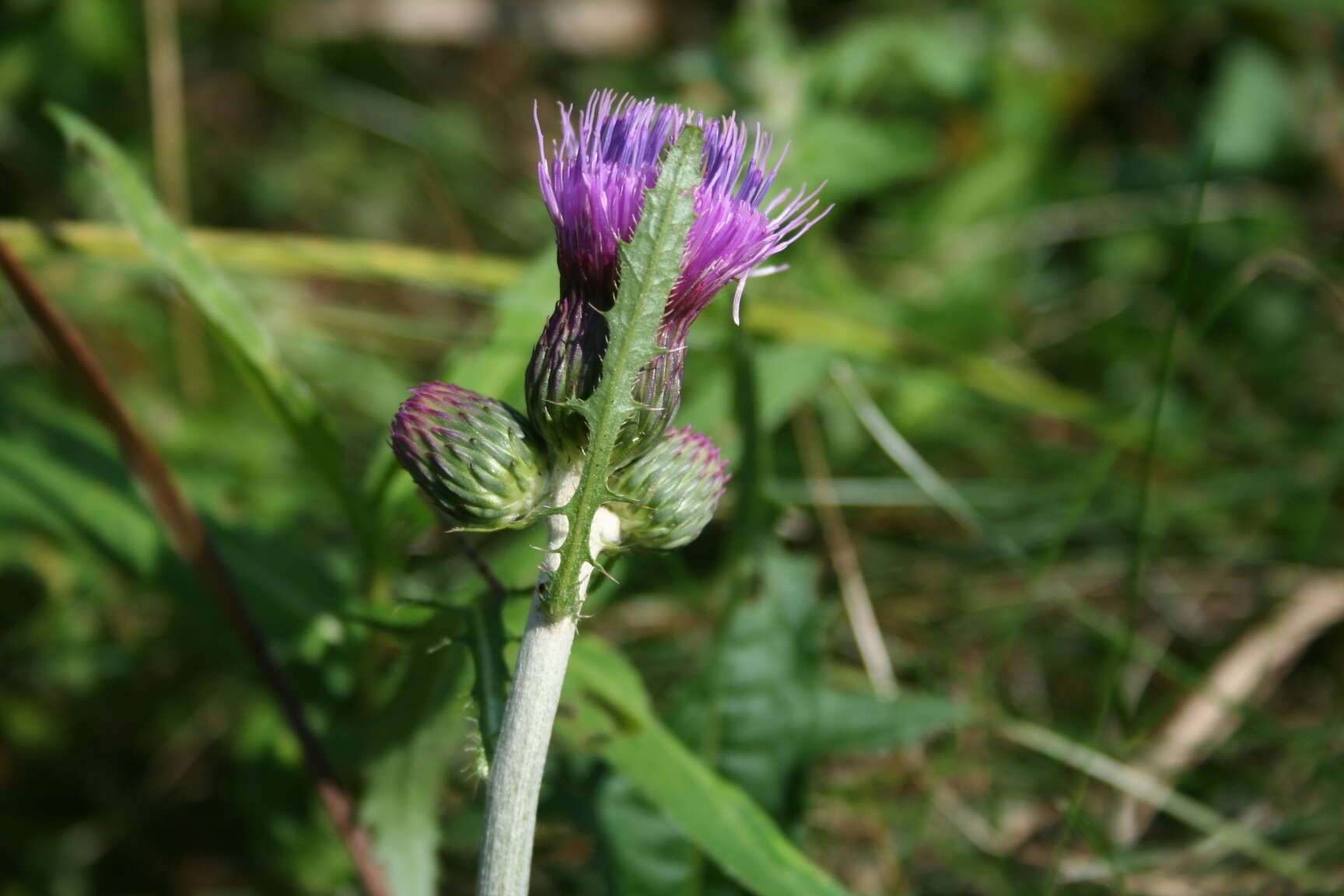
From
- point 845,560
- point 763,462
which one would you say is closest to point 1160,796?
point 845,560

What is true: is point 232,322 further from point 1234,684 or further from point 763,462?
point 1234,684

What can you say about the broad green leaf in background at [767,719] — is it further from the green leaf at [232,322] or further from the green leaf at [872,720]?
the green leaf at [232,322]

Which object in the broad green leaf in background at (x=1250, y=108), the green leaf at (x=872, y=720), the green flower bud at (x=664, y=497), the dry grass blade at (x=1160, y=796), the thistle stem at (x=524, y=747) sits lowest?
the dry grass blade at (x=1160, y=796)

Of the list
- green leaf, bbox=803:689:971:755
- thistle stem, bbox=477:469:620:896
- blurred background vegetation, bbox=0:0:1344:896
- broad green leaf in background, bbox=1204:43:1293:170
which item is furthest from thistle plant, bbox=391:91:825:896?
broad green leaf in background, bbox=1204:43:1293:170

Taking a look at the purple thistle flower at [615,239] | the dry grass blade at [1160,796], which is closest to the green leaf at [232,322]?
the purple thistle flower at [615,239]

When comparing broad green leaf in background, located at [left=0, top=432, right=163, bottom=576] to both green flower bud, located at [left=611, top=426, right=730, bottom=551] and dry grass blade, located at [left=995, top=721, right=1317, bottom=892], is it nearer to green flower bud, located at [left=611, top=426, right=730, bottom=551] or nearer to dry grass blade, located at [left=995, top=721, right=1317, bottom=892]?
green flower bud, located at [left=611, top=426, right=730, bottom=551]

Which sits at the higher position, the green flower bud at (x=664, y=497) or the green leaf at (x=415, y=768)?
the green flower bud at (x=664, y=497)
